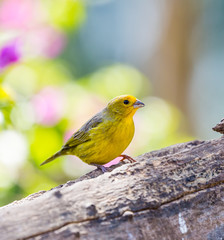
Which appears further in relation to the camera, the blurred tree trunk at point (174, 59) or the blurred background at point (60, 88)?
the blurred tree trunk at point (174, 59)

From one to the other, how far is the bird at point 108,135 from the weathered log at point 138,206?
2.37 feet

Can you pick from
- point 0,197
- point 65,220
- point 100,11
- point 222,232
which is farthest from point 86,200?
point 100,11

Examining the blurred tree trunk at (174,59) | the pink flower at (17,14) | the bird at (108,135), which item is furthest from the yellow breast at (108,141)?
Result: the blurred tree trunk at (174,59)

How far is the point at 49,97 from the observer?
395cm

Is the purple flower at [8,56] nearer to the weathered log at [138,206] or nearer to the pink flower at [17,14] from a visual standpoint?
the pink flower at [17,14]

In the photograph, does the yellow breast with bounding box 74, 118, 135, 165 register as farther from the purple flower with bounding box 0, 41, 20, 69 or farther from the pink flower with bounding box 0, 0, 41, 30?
the pink flower with bounding box 0, 0, 41, 30

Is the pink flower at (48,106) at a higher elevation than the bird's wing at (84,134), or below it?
higher

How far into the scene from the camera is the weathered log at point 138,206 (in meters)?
1.98

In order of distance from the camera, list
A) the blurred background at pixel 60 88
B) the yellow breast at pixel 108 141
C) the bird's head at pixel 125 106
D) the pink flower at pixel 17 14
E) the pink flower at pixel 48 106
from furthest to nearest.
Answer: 1. the pink flower at pixel 17 14
2. the pink flower at pixel 48 106
3. the blurred background at pixel 60 88
4. the bird's head at pixel 125 106
5. the yellow breast at pixel 108 141

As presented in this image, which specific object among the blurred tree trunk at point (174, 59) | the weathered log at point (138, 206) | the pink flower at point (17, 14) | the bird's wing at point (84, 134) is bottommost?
the weathered log at point (138, 206)

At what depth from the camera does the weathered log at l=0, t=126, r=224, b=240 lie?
198 cm

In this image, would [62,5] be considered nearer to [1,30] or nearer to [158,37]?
[1,30]

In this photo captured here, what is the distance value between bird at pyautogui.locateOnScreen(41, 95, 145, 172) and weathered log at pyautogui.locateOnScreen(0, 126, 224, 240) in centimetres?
72

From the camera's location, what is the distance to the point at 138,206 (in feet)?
7.07
